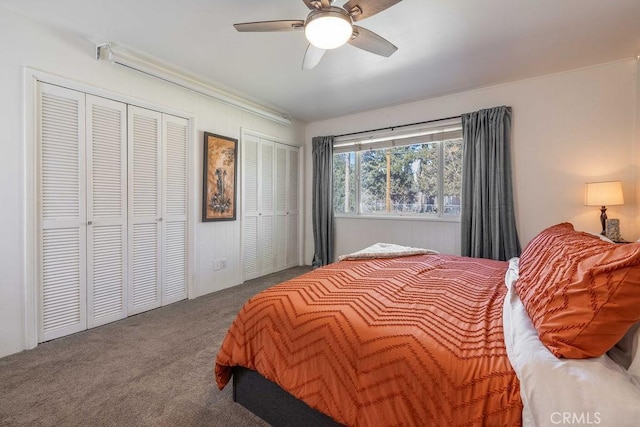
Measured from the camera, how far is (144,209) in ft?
9.57

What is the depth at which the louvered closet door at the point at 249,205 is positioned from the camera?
3.91 meters

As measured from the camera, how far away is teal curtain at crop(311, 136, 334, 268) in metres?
4.51

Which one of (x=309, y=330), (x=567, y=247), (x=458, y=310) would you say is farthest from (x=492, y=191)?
(x=309, y=330)

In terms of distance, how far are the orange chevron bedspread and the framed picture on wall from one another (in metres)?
2.14

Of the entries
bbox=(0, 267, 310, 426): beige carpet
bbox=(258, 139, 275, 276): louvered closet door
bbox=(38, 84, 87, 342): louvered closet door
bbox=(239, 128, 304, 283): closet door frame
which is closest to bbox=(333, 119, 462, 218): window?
bbox=(239, 128, 304, 283): closet door frame

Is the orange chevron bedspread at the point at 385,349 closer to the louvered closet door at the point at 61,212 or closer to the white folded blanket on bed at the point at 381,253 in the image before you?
the white folded blanket on bed at the point at 381,253

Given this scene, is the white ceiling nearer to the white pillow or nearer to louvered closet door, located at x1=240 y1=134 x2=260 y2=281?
louvered closet door, located at x1=240 y1=134 x2=260 y2=281

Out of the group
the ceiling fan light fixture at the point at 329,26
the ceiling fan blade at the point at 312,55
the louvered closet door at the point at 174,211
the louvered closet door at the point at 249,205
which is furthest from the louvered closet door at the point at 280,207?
the ceiling fan light fixture at the point at 329,26

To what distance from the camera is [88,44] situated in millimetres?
2461

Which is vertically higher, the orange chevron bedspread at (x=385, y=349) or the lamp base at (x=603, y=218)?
the lamp base at (x=603, y=218)

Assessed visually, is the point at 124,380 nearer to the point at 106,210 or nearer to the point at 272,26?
the point at 106,210

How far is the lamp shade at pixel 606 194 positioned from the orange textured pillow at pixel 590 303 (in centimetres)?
197

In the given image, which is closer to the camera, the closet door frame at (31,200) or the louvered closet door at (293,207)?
the closet door frame at (31,200)

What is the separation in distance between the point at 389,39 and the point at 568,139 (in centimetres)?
212
